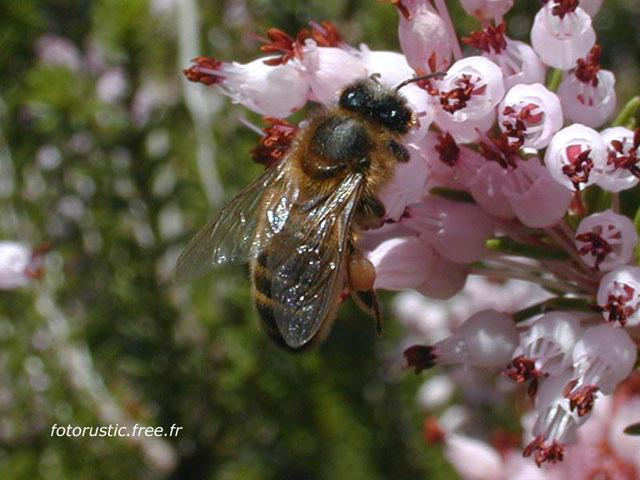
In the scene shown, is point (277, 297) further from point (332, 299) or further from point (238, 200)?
point (238, 200)

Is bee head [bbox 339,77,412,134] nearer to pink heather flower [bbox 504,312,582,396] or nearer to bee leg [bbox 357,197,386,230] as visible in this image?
bee leg [bbox 357,197,386,230]

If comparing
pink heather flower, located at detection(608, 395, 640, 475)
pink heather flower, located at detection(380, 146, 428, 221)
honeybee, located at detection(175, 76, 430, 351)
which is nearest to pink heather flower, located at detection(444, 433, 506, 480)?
pink heather flower, located at detection(608, 395, 640, 475)

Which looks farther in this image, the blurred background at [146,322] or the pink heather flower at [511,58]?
the blurred background at [146,322]

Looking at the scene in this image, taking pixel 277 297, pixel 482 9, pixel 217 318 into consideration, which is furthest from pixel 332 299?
pixel 217 318

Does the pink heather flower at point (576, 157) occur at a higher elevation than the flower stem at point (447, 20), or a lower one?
lower

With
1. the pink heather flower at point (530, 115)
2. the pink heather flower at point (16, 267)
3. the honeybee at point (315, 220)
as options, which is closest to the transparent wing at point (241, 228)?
the honeybee at point (315, 220)

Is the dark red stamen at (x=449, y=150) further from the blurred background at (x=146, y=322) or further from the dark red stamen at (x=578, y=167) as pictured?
the blurred background at (x=146, y=322)

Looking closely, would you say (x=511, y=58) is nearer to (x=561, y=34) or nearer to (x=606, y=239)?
(x=561, y=34)

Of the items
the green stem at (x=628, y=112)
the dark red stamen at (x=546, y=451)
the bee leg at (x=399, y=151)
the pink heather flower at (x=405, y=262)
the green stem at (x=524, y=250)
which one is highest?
the green stem at (x=628, y=112)
